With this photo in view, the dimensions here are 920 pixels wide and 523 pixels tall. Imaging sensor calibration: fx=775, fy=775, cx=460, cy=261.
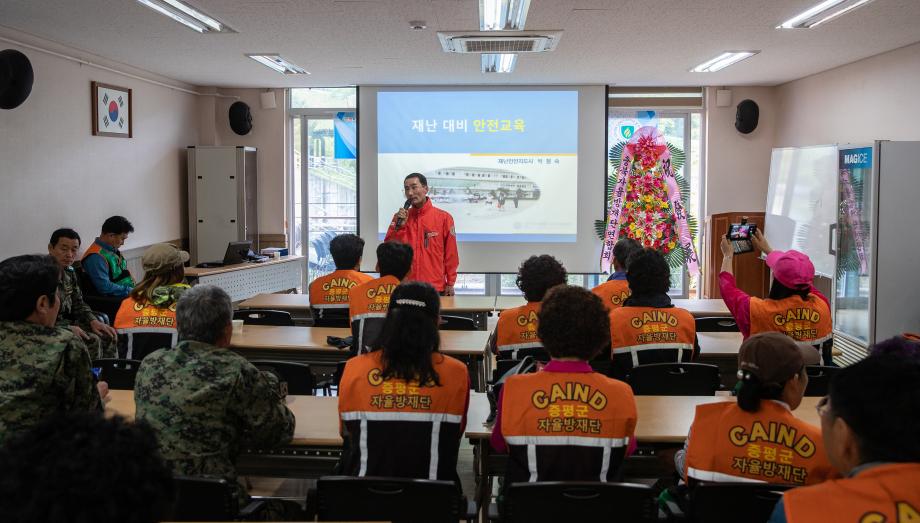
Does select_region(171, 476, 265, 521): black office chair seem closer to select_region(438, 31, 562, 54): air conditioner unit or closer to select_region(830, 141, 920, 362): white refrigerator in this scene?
select_region(438, 31, 562, 54): air conditioner unit

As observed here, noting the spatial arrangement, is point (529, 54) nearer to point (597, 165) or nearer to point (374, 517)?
point (597, 165)

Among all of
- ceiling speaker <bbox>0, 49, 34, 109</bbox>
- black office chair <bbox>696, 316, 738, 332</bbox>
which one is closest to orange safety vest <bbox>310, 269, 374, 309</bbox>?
black office chair <bbox>696, 316, 738, 332</bbox>

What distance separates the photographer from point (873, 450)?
1.40 meters

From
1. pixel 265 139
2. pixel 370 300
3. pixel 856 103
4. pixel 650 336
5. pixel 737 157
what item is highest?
pixel 856 103

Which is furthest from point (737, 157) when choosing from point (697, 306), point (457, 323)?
point (457, 323)

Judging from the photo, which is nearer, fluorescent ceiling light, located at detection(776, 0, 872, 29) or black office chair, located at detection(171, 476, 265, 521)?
black office chair, located at detection(171, 476, 265, 521)

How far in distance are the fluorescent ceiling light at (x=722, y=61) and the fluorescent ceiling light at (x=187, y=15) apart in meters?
4.23

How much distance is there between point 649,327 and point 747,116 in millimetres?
6038

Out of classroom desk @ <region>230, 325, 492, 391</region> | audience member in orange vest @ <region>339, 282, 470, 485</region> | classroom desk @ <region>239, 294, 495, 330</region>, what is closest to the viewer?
audience member in orange vest @ <region>339, 282, 470, 485</region>

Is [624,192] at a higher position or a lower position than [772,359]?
higher

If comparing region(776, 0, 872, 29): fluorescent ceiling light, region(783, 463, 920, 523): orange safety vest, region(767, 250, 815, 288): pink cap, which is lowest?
region(783, 463, 920, 523): orange safety vest

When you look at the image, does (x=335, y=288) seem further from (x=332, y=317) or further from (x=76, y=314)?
(x=76, y=314)

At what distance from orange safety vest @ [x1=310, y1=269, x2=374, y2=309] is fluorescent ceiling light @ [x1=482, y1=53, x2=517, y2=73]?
2703 millimetres

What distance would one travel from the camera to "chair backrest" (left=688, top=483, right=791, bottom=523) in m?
2.04
